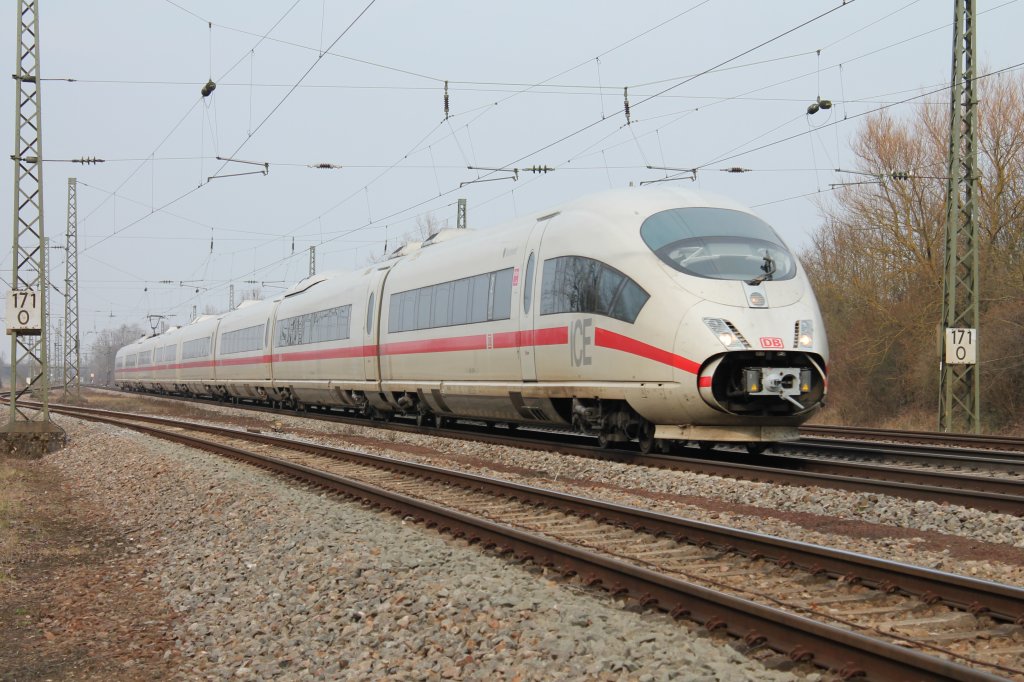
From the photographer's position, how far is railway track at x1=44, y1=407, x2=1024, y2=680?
4191 millimetres

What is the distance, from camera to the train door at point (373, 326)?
19.2m

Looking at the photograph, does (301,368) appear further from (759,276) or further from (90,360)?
(90,360)

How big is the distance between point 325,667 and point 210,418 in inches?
908

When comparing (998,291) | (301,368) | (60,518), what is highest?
(998,291)

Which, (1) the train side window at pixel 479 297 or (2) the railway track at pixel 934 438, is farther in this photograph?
(1) the train side window at pixel 479 297

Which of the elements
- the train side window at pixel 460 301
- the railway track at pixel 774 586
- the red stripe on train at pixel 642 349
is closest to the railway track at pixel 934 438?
the red stripe on train at pixel 642 349

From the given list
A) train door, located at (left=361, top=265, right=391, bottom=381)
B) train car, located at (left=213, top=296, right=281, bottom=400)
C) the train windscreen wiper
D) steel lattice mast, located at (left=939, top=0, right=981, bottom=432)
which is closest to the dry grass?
train door, located at (left=361, top=265, right=391, bottom=381)

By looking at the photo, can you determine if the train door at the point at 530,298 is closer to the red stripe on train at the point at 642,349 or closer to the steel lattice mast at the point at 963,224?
the red stripe on train at the point at 642,349

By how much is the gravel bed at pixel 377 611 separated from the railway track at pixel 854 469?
396 centimetres

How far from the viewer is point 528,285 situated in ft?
44.7

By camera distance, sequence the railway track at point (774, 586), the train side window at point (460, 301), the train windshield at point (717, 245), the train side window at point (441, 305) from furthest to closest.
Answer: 1. the train side window at point (441, 305)
2. the train side window at point (460, 301)
3. the train windshield at point (717, 245)
4. the railway track at point (774, 586)

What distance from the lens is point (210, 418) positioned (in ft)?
87.6

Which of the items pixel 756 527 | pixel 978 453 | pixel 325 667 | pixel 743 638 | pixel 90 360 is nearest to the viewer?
pixel 743 638

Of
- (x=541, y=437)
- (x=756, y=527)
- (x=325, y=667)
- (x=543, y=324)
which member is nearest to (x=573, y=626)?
(x=325, y=667)
